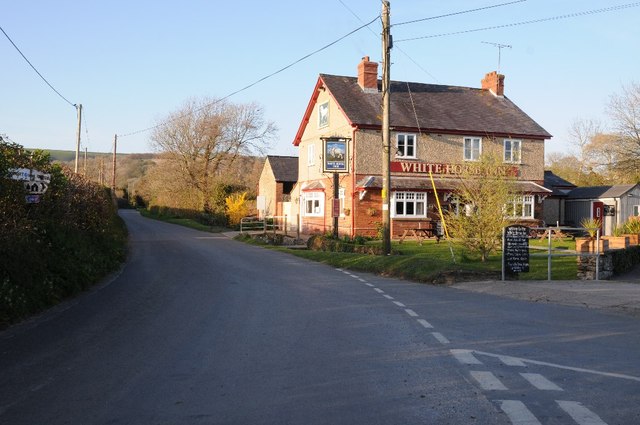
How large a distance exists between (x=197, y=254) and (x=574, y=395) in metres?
21.0

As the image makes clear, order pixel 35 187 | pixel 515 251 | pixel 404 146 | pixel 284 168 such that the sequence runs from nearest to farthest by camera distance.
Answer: pixel 35 187, pixel 515 251, pixel 404 146, pixel 284 168

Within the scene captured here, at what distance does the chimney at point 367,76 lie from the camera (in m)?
37.6

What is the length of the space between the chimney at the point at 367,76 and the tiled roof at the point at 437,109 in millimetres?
337

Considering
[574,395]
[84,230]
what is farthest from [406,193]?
[574,395]

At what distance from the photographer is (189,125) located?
62.0m

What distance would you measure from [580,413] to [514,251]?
11.6 metres

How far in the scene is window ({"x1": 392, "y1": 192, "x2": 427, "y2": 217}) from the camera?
113ft

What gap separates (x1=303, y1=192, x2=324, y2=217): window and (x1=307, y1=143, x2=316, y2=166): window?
2.11 m

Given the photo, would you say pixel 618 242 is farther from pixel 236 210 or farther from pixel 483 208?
pixel 236 210

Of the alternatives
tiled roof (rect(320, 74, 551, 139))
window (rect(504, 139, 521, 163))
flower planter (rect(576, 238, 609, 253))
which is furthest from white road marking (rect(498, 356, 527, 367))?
window (rect(504, 139, 521, 163))

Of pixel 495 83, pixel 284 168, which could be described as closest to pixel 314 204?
pixel 495 83

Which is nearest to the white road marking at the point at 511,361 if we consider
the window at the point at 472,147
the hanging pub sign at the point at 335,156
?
the hanging pub sign at the point at 335,156

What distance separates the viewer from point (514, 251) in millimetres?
16672

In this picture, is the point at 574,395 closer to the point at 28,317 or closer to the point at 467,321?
the point at 467,321
